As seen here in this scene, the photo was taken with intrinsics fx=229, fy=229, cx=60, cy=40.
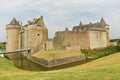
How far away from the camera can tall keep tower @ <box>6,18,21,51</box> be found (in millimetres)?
37969

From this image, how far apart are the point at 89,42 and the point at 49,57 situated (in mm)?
8793

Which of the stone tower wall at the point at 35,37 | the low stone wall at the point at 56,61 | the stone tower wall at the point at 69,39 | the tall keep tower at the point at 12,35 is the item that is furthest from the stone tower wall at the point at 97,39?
the tall keep tower at the point at 12,35

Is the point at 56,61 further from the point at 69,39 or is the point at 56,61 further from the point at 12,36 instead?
the point at 12,36

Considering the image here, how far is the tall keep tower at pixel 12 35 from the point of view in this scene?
37969mm

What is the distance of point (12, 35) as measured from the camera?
1502 inches

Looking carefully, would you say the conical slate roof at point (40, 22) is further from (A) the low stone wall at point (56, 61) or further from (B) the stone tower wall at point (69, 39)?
(A) the low stone wall at point (56, 61)

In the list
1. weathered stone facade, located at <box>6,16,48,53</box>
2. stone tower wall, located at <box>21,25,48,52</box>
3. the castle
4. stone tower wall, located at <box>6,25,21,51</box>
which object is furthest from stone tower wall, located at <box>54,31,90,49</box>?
stone tower wall, located at <box>6,25,21,51</box>

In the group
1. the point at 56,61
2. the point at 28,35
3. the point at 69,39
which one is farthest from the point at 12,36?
the point at 56,61

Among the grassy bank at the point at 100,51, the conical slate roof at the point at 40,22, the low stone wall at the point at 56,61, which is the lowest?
the low stone wall at the point at 56,61

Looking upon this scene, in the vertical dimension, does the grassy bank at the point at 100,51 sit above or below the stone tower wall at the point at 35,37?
below

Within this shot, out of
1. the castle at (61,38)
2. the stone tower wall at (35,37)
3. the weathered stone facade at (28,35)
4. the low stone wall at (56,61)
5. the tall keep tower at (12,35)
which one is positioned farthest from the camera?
the tall keep tower at (12,35)

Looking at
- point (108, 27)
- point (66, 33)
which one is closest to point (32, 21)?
point (66, 33)

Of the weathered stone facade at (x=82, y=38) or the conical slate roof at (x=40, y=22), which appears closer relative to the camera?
the weathered stone facade at (x=82, y=38)

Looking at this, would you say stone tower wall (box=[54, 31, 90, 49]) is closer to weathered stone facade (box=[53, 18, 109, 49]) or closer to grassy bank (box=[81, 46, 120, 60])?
weathered stone facade (box=[53, 18, 109, 49])
